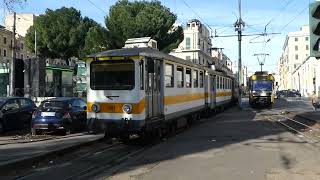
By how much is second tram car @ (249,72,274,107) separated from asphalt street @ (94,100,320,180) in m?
25.8

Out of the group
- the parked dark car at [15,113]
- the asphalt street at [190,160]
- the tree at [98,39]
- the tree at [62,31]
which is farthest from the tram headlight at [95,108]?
the tree at [62,31]

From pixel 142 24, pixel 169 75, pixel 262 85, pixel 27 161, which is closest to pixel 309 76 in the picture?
pixel 142 24

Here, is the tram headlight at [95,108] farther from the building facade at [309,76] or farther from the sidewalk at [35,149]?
the building facade at [309,76]

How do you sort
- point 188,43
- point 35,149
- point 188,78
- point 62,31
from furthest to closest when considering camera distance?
point 188,43, point 62,31, point 188,78, point 35,149

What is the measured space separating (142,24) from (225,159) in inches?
1555

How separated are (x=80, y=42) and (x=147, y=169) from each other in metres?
50.5

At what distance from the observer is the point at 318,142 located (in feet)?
56.0

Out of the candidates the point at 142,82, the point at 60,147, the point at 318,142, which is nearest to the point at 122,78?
the point at 142,82

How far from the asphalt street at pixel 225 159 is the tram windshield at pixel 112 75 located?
215 cm

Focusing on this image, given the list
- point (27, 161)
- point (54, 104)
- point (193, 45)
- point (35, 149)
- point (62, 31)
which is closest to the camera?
point (27, 161)

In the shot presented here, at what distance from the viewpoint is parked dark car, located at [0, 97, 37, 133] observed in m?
19.5

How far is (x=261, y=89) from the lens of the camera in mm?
44844

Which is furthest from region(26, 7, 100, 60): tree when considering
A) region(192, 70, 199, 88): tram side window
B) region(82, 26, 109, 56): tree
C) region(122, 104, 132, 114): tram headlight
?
region(122, 104, 132, 114): tram headlight

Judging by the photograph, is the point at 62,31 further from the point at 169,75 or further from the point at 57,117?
the point at 169,75
